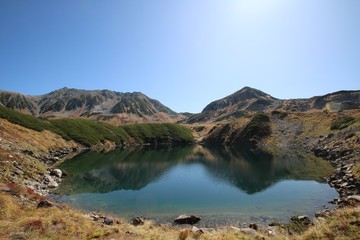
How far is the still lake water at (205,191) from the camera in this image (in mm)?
33375

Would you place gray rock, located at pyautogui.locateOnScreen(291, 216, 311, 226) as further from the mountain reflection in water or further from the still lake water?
the mountain reflection in water

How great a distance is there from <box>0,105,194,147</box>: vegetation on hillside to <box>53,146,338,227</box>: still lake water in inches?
1767

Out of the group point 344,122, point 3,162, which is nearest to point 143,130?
point 344,122

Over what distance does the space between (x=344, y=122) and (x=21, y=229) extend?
110 metres

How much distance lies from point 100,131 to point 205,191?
102697 millimetres

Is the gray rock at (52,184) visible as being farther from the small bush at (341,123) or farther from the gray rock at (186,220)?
the small bush at (341,123)

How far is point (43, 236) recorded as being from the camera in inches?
619

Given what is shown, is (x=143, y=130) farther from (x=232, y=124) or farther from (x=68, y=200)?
(x=68, y=200)

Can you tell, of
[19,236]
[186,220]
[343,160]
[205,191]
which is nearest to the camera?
[19,236]

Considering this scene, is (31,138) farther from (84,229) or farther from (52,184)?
(84,229)

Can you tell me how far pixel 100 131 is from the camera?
13725cm

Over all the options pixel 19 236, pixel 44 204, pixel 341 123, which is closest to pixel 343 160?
pixel 341 123

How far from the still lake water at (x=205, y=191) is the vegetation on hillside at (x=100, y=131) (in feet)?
147

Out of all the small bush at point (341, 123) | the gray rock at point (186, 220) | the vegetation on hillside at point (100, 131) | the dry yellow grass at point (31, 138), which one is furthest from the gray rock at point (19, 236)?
the small bush at point (341, 123)
